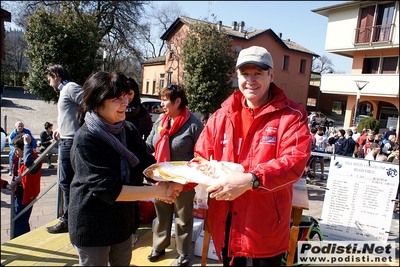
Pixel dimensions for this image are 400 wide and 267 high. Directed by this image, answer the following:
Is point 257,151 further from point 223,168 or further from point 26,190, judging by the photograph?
point 26,190

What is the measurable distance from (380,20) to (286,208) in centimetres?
130

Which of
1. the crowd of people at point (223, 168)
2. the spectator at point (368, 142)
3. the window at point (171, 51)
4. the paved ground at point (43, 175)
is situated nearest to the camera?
the crowd of people at point (223, 168)

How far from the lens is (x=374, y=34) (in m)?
1.92

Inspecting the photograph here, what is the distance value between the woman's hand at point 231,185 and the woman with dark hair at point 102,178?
371 millimetres

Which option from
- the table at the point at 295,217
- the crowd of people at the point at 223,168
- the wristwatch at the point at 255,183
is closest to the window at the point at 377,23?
the crowd of people at the point at 223,168

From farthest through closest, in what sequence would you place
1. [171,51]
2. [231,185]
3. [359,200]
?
[171,51] < [359,200] < [231,185]

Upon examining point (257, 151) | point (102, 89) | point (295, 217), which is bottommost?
point (295, 217)

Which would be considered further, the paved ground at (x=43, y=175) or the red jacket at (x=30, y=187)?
the paved ground at (x=43, y=175)

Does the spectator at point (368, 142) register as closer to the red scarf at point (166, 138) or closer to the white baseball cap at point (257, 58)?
the red scarf at point (166, 138)

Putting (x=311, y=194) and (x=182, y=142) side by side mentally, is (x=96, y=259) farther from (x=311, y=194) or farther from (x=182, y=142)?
(x=311, y=194)

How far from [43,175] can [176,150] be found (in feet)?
20.8

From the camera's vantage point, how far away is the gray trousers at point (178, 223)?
113 inches

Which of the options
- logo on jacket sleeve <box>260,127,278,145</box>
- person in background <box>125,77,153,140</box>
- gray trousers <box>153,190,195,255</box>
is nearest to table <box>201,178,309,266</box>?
logo on jacket sleeve <box>260,127,278,145</box>

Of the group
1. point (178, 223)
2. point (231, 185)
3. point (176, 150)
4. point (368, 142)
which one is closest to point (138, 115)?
point (176, 150)
